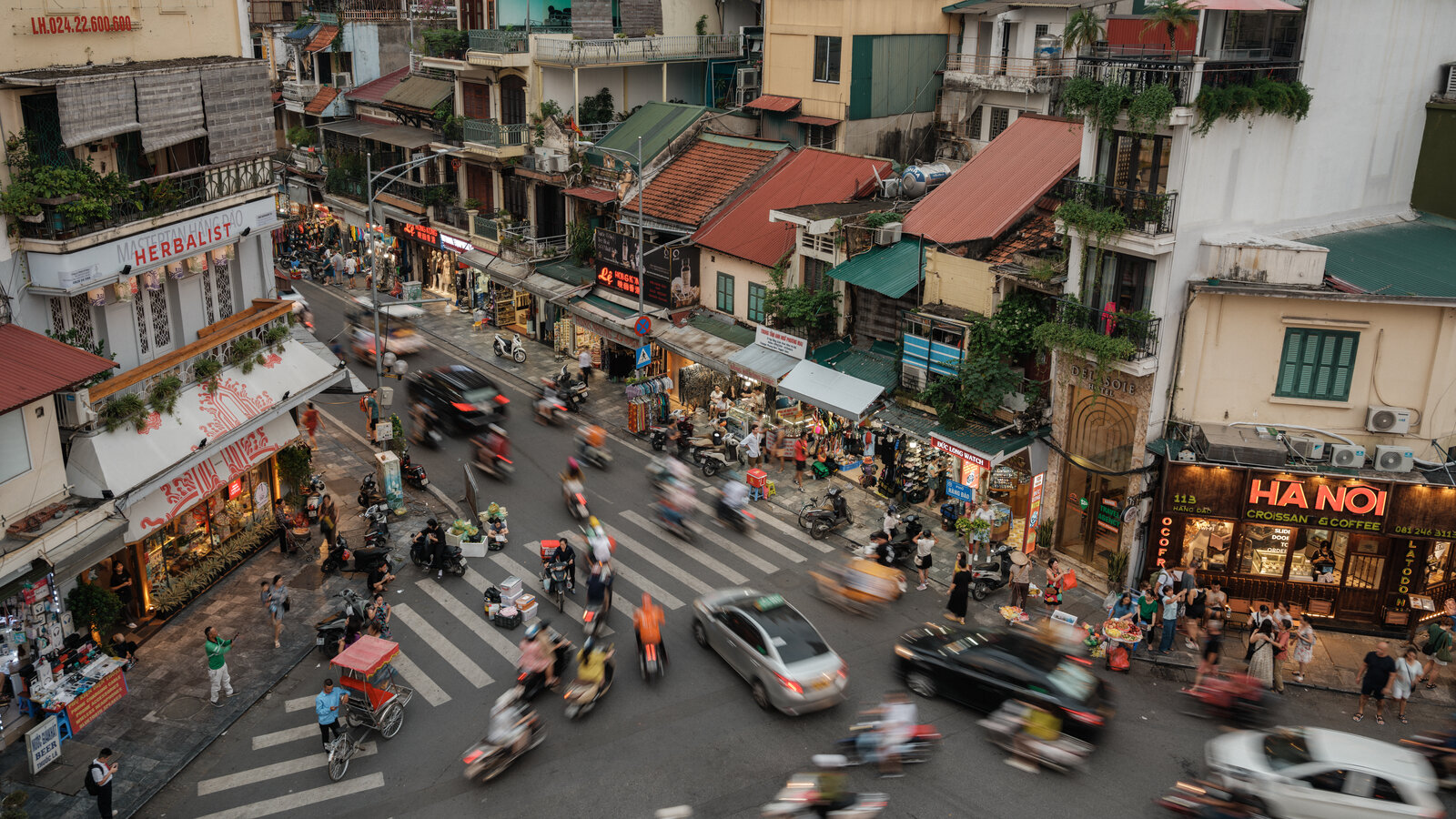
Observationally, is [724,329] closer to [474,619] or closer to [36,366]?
[474,619]

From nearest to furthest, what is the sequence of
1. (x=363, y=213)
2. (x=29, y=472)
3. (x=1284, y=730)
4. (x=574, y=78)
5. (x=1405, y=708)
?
(x=1284, y=730) < (x=29, y=472) < (x=1405, y=708) < (x=574, y=78) < (x=363, y=213)

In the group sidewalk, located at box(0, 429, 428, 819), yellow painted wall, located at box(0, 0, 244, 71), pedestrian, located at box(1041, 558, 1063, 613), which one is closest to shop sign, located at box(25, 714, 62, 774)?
sidewalk, located at box(0, 429, 428, 819)

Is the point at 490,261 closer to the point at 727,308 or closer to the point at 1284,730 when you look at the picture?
the point at 727,308

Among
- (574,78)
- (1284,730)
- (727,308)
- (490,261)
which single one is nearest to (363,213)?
(490,261)

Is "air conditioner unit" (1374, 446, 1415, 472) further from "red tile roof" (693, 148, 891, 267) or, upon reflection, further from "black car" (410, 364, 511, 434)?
"black car" (410, 364, 511, 434)

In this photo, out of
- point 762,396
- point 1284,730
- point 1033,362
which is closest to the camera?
A: point 1284,730

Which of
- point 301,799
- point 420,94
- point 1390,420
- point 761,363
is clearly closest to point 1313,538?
point 1390,420
